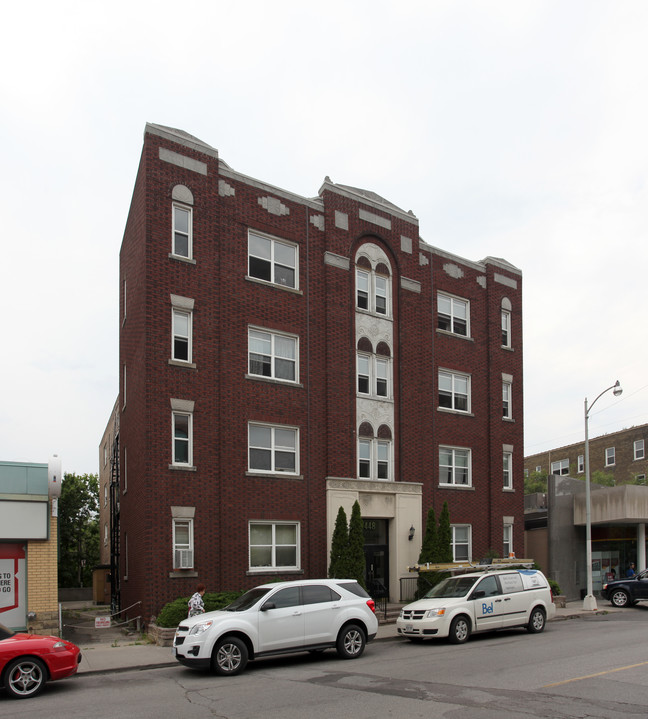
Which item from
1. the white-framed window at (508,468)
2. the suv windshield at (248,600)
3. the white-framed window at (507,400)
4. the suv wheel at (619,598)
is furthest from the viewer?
the white-framed window at (507,400)

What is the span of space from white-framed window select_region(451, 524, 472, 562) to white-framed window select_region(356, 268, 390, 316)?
8.82 m

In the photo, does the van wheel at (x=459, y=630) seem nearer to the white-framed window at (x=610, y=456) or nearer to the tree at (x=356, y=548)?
the tree at (x=356, y=548)

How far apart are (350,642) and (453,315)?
17345mm

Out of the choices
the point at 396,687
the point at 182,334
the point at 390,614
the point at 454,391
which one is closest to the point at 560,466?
the point at 454,391

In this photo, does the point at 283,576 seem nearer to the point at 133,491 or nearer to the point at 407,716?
the point at 133,491

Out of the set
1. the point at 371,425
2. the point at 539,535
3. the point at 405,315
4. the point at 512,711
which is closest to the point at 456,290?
the point at 405,315

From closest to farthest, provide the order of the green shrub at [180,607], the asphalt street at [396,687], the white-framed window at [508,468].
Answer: the asphalt street at [396,687]
the green shrub at [180,607]
the white-framed window at [508,468]

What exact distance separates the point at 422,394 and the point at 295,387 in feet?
19.4

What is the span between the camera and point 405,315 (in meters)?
28.8

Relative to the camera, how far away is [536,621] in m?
20.3

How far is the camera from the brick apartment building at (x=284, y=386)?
22438 millimetres

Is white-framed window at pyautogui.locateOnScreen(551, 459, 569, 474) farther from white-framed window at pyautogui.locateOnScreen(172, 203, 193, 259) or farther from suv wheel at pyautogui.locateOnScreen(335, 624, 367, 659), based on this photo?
suv wheel at pyautogui.locateOnScreen(335, 624, 367, 659)

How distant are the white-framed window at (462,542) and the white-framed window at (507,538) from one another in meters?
2.26

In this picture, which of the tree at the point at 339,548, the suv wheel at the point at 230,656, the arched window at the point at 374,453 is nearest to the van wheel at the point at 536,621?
the tree at the point at 339,548
